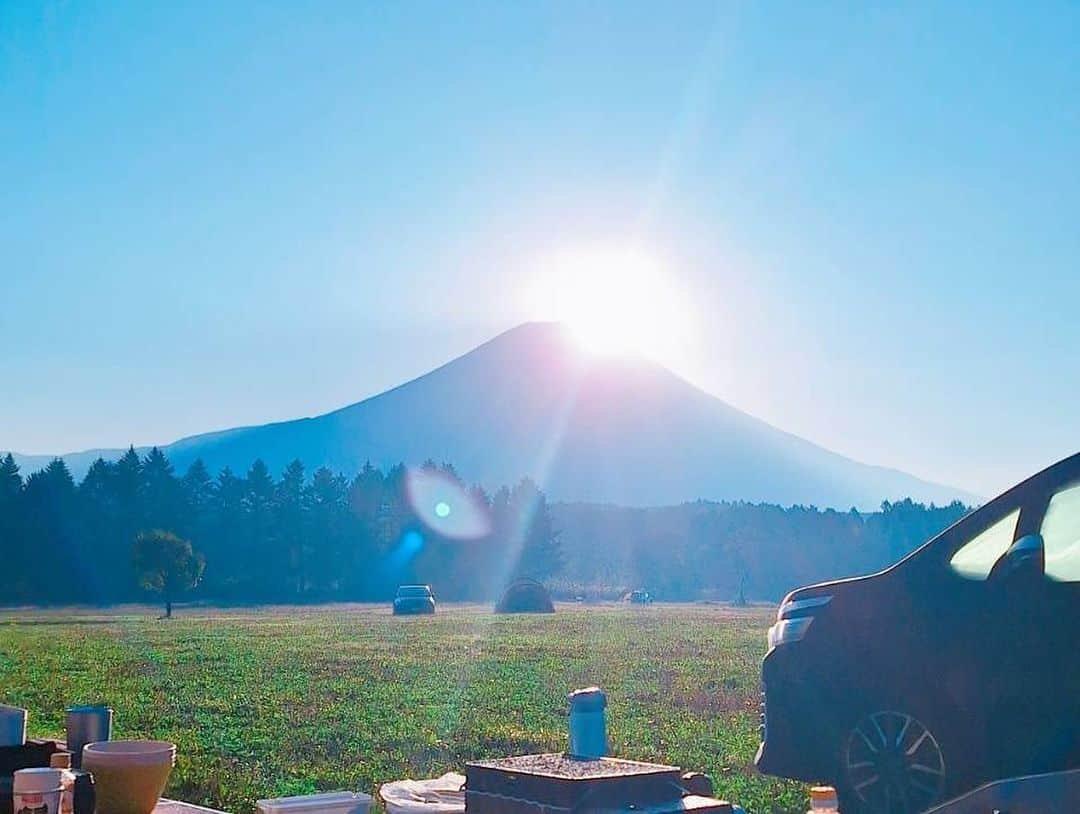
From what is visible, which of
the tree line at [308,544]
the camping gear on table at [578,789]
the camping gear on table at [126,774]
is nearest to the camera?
the camping gear on table at [578,789]

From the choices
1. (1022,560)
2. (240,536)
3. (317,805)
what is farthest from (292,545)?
(317,805)

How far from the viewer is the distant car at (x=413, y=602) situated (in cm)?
5522

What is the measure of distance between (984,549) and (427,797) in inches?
124

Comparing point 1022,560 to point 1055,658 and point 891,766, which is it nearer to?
point 1055,658

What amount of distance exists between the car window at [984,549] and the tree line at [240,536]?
71.7m

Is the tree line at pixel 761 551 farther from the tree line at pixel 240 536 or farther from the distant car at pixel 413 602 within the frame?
the distant car at pixel 413 602

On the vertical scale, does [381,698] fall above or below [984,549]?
below

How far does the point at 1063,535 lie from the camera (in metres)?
6.10

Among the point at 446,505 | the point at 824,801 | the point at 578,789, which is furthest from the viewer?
the point at 446,505

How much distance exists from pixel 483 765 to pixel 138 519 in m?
82.8

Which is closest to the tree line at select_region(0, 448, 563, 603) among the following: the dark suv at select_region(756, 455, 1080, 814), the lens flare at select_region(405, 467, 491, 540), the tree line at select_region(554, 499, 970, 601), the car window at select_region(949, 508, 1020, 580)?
the lens flare at select_region(405, 467, 491, 540)

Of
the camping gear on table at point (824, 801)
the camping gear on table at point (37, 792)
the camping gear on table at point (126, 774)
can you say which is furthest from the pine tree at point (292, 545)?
the camping gear on table at point (37, 792)

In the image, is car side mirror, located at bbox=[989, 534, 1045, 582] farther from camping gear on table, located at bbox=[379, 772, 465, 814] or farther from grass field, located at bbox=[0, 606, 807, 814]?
grass field, located at bbox=[0, 606, 807, 814]

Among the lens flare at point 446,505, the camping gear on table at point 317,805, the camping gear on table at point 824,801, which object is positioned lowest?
the camping gear on table at point 824,801
